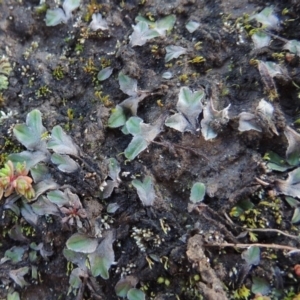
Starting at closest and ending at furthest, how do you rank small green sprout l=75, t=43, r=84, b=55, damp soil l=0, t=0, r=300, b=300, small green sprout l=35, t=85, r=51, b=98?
damp soil l=0, t=0, r=300, b=300
small green sprout l=35, t=85, r=51, b=98
small green sprout l=75, t=43, r=84, b=55

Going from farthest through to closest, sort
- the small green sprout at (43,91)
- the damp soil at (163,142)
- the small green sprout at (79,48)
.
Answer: the small green sprout at (79,48), the small green sprout at (43,91), the damp soil at (163,142)

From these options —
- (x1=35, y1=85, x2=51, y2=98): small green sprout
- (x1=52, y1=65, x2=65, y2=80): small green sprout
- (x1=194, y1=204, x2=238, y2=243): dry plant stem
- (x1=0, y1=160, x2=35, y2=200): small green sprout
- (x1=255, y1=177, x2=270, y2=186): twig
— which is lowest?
(x1=194, y1=204, x2=238, y2=243): dry plant stem

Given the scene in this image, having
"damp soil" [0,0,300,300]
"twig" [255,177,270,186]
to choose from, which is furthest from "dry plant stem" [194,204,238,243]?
"twig" [255,177,270,186]

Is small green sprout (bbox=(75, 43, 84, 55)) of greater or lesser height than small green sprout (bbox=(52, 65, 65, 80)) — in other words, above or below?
above

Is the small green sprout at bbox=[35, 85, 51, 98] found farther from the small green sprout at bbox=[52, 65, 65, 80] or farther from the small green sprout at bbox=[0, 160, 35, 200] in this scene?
the small green sprout at bbox=[0, 160, 35, 200]

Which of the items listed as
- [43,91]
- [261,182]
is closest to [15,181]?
[43,91]

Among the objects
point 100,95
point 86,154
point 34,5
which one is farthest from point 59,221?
point 34,5

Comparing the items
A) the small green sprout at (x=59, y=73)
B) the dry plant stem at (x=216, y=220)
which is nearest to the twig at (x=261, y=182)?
the dry plant stem at (x=216, y=220)

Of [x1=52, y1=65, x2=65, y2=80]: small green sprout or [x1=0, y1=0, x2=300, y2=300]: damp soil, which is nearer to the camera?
[x1=0, y1=0, x2=300, y2=300]: damp soil

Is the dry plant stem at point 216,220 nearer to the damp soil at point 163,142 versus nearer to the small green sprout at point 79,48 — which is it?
the damp soil at point 163,142

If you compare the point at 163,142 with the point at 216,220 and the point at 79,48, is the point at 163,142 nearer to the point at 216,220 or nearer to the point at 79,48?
the point at 216,220
